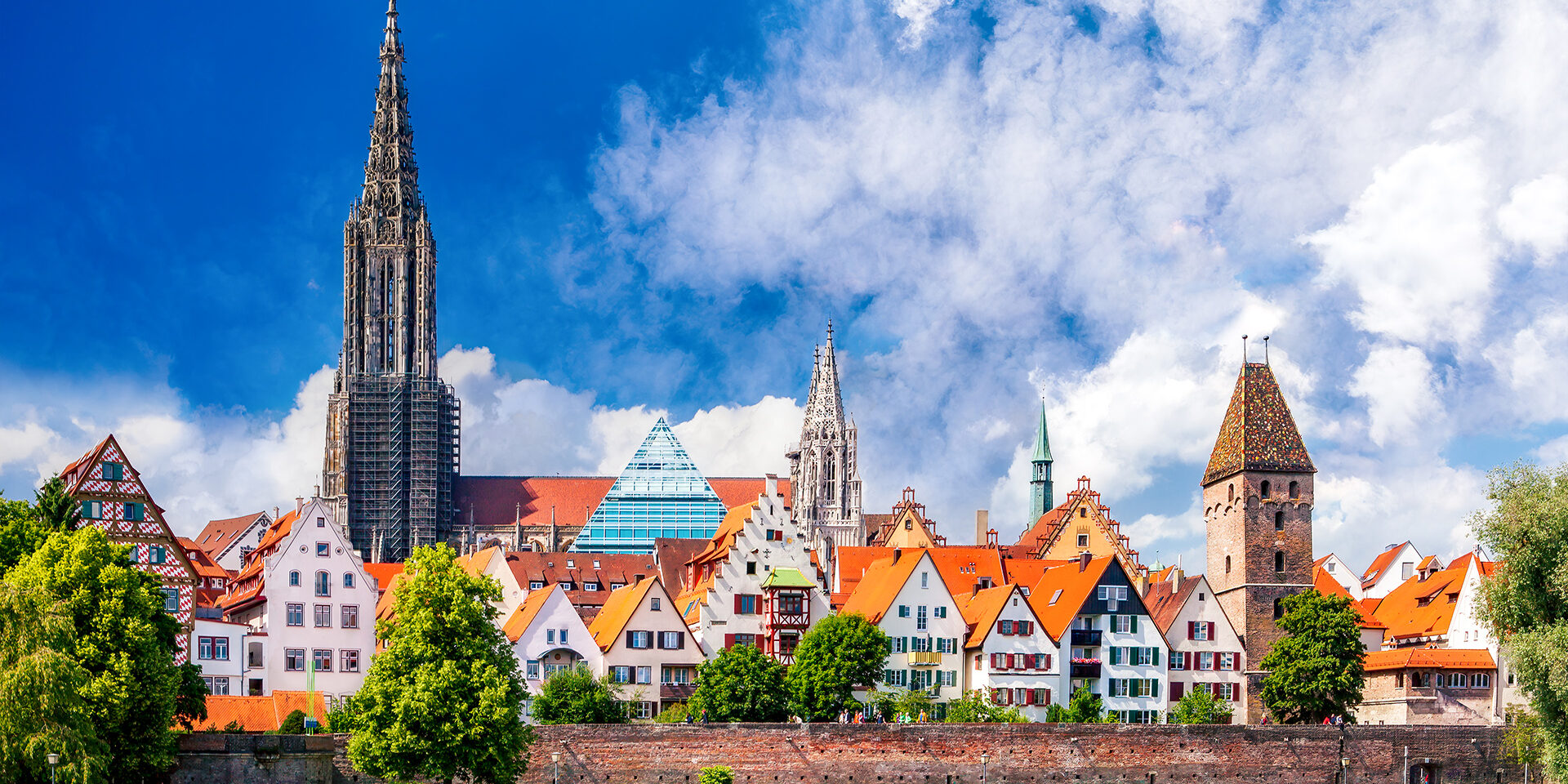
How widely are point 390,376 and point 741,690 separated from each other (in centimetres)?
10211

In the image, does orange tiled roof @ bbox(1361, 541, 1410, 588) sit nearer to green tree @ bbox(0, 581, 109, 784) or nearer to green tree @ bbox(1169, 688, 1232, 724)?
green tree @ bbox(1169, 688, 1232, 724)

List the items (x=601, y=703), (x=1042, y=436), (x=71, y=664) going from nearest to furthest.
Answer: (x=71, y=664) < (x=601, y=703) < (x=1042, y=436)

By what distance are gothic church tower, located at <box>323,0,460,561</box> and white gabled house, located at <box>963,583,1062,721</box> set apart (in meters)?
92.3

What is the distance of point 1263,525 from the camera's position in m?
85.6

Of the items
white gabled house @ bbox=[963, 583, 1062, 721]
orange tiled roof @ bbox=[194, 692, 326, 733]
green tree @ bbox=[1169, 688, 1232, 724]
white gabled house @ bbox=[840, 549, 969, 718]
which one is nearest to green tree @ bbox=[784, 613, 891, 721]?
white gabled house @ bbox=[840, 549, 969, 718]

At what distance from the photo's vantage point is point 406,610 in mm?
64812

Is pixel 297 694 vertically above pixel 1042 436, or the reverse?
pixel 1042 436

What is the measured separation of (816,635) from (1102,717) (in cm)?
1292

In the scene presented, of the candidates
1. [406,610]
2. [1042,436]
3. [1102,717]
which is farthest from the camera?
[1042,436]

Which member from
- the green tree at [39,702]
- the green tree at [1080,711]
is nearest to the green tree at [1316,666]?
the green tree at [1080,711]

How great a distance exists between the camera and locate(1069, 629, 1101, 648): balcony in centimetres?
8488

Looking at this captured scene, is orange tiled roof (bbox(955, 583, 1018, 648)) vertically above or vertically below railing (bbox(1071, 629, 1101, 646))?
above

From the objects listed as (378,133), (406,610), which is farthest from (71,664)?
(378,133)

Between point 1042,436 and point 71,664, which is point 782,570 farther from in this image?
point 1042,436
